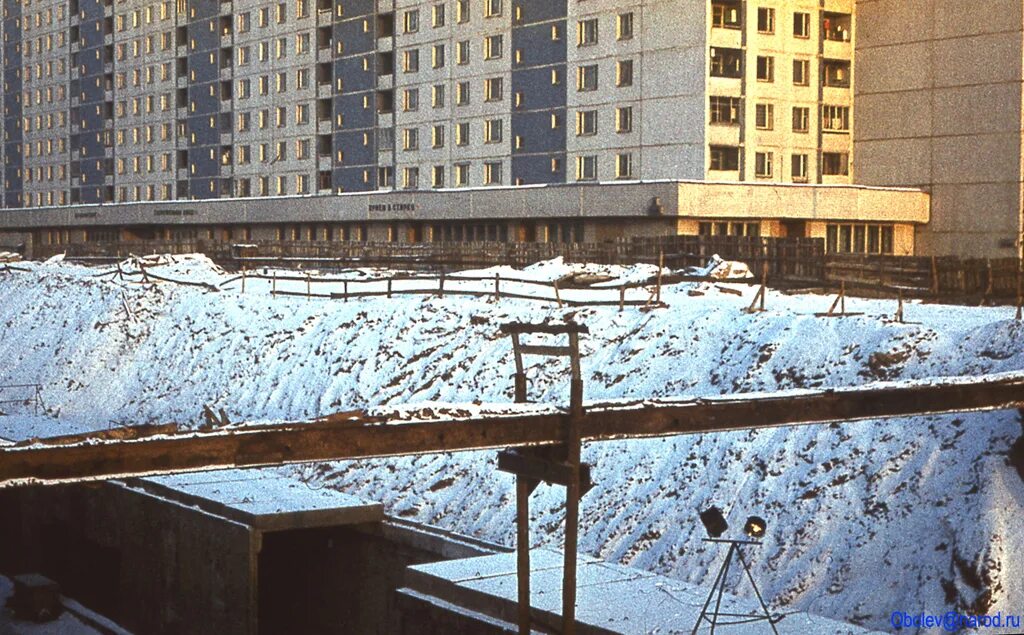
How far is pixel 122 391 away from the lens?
168 ft

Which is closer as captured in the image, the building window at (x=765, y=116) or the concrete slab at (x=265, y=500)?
the concrete slab at (x=265, y=500)

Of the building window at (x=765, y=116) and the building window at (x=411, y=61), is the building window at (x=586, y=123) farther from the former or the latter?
the building window at (x=411, y=61)

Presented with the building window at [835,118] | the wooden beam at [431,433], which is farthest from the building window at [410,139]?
the wooden beam at [431,433]

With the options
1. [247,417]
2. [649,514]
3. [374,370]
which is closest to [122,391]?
[247,417]

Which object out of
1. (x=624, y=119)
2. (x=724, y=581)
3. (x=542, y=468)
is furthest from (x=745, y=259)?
(x=542, y=468)

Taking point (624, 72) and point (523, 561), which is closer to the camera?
point (523, 561)

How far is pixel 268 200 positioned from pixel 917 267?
180 feet

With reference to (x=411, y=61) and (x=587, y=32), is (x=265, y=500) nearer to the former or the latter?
(x=587, y=32)

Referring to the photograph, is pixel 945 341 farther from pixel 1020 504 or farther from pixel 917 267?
pixel 917 267

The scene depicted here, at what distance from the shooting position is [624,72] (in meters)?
69.0

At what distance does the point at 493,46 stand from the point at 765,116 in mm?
16700

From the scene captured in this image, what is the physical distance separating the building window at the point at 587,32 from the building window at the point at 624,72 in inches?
89.5

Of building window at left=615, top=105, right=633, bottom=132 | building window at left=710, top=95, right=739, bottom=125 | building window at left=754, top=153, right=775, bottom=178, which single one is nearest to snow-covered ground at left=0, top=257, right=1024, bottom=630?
building window at left=710, top=95, right=739, bottom=125

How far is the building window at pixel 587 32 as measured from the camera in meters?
70.6
